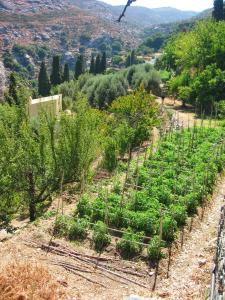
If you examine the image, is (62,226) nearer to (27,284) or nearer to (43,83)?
(27,284)

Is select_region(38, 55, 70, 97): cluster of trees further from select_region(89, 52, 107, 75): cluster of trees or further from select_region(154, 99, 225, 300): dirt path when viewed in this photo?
select_region(154, 99, 225, 300): dirt path

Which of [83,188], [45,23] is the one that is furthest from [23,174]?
[45,23]

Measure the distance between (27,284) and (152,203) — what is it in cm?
517

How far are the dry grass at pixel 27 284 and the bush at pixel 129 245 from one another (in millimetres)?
2286

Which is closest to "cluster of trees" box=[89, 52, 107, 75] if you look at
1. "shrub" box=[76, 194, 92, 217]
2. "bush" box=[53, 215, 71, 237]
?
"shrub" box=[76, 194, 92, 217]

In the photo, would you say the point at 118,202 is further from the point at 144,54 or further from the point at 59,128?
the point at 144,54

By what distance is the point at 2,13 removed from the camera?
5221 inches

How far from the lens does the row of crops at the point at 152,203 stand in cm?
1159

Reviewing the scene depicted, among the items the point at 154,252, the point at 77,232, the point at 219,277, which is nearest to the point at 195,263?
the point at 154,252

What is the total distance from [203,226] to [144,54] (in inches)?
4478

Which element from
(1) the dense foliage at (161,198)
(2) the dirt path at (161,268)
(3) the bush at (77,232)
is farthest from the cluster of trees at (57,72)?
(3) the bush at (77,232)

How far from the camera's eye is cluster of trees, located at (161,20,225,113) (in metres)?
30.8

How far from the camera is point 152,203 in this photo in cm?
1302

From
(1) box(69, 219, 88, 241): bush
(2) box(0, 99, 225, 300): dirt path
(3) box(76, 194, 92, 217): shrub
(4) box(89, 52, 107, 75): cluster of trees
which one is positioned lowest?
(2) box(0, 99, 225, 300): dirt path
